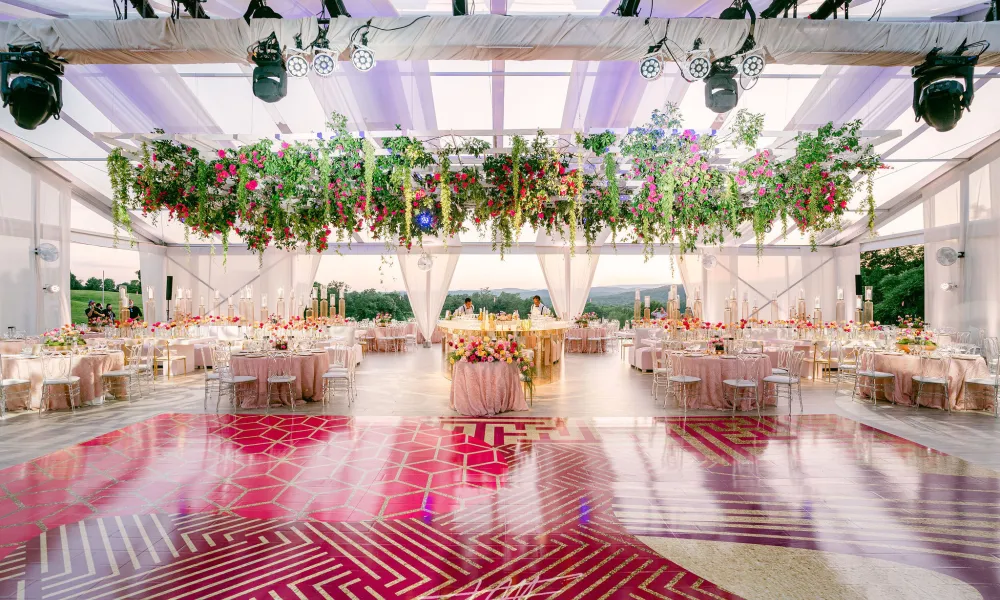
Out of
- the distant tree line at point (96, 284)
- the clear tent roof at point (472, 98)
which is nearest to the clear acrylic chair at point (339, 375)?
the clear tent roof at point (472, 98)

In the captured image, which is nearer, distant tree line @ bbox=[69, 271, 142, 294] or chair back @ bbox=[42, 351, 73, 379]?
chair back @ bbox=[42, 351, 73, 379]

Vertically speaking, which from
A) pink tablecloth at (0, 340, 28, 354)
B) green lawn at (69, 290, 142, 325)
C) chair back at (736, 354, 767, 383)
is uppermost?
green lawn at (69, 290, 142, 325)

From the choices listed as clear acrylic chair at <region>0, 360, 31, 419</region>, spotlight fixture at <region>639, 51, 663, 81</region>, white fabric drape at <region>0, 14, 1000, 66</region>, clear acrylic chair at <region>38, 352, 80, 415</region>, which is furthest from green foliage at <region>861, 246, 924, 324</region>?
clear acrylic chair at <region>0, 360, 31, 419</region>

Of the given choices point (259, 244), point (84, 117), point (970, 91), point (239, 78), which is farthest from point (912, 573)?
point (84, 117)

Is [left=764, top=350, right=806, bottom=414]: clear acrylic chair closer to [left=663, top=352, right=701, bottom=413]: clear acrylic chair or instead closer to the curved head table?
[left=663, top=352, right=701, bottom=413]: clear acrylic chair

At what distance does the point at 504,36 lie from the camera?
401 centimetres

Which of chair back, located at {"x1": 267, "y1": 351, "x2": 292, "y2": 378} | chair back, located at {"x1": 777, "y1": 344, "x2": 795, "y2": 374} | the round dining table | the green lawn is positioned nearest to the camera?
chair back, located at {"x1": 267, "y1": 351, "x2": 292, "y2": 378}

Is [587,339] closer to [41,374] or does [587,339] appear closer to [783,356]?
[783,356]

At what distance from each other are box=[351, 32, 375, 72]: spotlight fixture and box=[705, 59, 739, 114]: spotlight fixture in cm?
295

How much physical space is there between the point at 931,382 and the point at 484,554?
6.85 metres

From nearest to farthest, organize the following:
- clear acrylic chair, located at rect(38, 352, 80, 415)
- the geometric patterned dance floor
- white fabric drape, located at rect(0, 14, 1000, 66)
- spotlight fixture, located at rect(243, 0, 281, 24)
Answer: the geometric patterned dance floor
white fabric drape, located at rect(0, 14, 1000, 66)
spotlight fixture, located at rect(243, 0, 281, 24)
clear acrylic chair, located at rect(38, 352, 80, 415)

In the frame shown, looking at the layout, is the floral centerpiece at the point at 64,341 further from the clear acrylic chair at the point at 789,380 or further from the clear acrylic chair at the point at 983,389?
the clear acrylic chair at the point at 983,389

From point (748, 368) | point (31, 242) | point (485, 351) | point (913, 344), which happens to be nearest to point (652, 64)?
point (485, 351)

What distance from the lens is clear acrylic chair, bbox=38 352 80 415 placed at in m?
6.50
